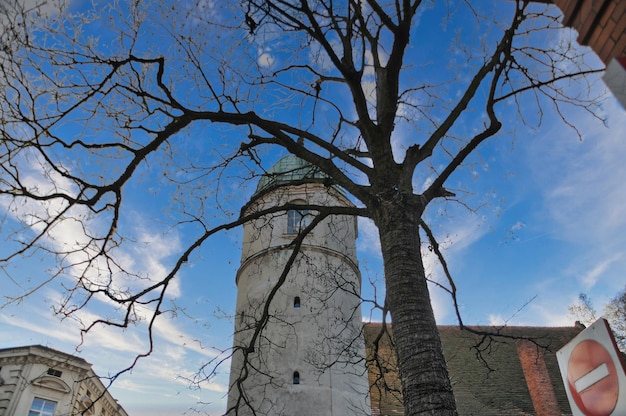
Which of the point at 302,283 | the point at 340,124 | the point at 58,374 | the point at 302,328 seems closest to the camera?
the point at 340,124

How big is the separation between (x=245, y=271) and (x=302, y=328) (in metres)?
3.88

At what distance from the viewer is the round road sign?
87.3 inches

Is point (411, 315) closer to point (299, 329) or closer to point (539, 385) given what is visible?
point (299, 329)

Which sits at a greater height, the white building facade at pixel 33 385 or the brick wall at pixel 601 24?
the white building facade at pixel 33 385

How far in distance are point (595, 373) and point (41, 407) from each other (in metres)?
31.2

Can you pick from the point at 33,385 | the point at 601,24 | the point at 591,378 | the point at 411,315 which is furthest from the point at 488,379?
the point at 33,385

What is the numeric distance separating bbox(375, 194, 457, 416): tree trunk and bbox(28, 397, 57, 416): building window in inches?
1132

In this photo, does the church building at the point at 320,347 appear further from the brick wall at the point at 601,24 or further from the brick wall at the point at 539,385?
the brick wall at the point at 601,24

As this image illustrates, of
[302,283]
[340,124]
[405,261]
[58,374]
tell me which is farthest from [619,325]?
[58,374]

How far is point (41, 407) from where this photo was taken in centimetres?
2573

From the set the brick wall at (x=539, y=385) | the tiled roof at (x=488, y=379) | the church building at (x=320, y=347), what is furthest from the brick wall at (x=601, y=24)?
the brick wall at (x=539, y=385)

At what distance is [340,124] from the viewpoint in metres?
8.59

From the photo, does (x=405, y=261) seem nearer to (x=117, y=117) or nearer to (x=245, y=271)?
(x=117, y=117)

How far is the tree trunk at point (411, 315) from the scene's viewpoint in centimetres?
375
